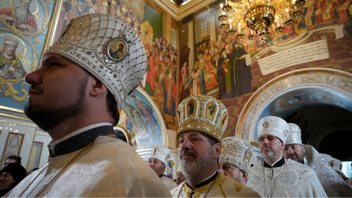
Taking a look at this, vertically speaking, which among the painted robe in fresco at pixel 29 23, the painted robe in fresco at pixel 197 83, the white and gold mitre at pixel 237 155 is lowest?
the white and gold mitre at pixel 237 155

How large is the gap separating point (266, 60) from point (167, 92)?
4241mm

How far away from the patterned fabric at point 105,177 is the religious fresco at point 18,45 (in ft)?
19.7

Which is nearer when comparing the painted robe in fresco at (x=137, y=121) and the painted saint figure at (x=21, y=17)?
the painted saint figure at (x=21, y=17)

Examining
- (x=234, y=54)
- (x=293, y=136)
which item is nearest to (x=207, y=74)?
(x=234, y=54)

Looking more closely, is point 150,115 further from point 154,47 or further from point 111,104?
point 111,104

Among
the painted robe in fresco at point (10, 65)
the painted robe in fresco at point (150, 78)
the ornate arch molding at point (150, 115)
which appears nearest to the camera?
the painted robe in fresco at point (10, 65)

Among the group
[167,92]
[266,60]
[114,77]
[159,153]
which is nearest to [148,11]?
[167,92]

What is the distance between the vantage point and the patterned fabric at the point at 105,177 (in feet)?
2.44

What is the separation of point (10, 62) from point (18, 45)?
0.53 m

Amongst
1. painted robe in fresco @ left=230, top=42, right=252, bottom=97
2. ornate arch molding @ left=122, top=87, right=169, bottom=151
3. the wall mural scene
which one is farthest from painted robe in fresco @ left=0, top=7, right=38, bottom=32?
painted robe in fresco @ left=230, top=42, right=252, bottom=97

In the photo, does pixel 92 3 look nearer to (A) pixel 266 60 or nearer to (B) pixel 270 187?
(A) pixel 266 60

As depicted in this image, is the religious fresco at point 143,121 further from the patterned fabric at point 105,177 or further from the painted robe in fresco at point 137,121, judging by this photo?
the patterned fabric at point 105,177

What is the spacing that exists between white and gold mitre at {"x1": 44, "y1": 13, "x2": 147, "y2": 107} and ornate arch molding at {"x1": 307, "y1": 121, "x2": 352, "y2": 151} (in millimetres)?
14572

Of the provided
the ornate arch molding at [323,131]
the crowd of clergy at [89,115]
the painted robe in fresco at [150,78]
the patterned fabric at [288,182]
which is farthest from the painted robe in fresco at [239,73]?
the ornate arch molding at [323,131]
